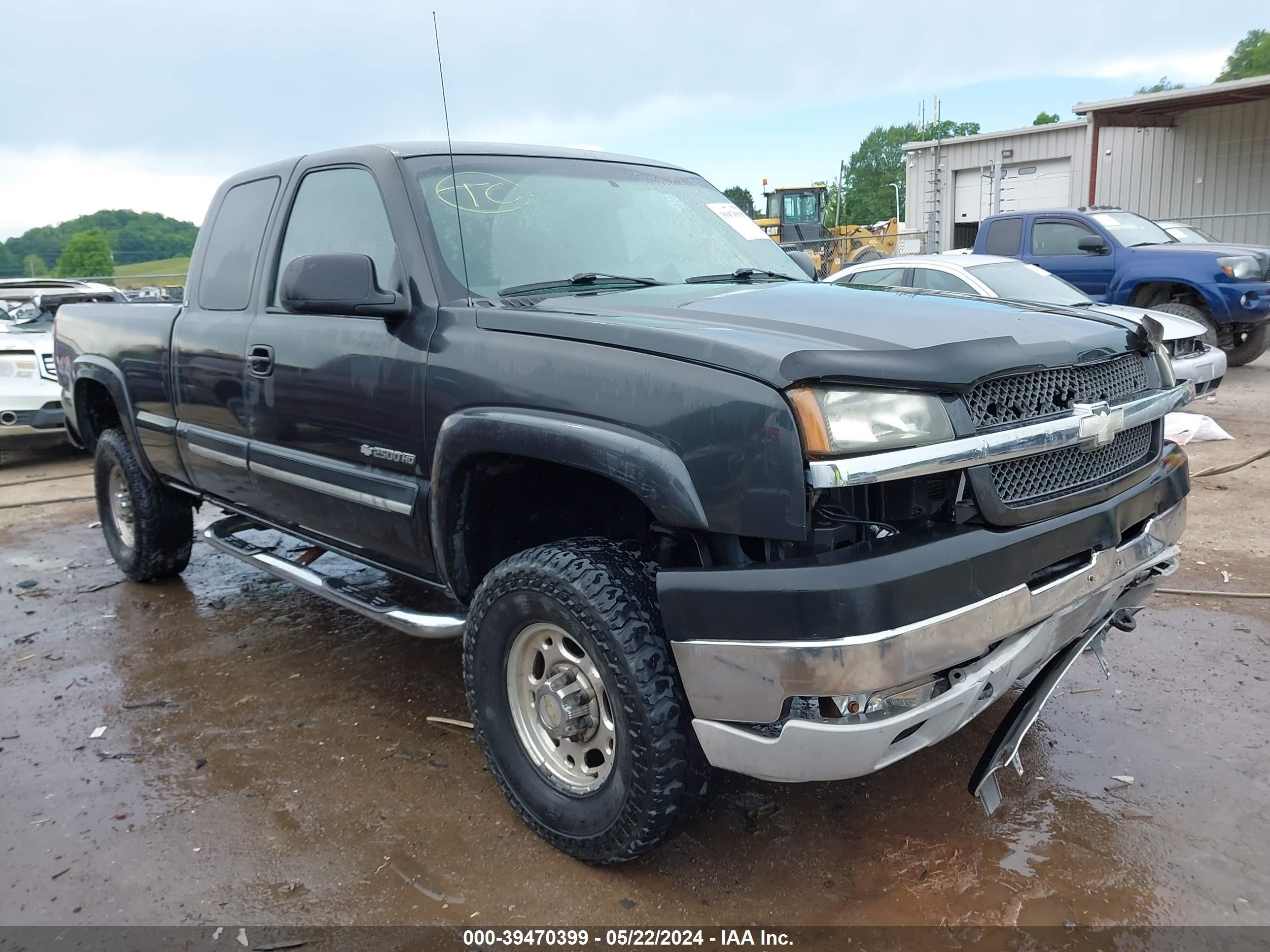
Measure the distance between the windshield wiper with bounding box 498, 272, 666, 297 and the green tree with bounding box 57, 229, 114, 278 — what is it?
33821 millimetres

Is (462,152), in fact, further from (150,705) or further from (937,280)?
(937,280)

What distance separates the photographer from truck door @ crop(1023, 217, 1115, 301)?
10953 mm

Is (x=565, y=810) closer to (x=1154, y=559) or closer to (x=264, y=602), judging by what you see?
(x=1154, y=559)

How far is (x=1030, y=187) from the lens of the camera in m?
21.8

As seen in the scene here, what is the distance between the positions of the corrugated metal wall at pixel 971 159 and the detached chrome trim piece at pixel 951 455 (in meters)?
19.8

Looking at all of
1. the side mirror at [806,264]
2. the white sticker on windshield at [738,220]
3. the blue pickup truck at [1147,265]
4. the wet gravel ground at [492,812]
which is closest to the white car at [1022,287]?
the blue pickup truck at [1147,265]

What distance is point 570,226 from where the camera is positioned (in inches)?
131

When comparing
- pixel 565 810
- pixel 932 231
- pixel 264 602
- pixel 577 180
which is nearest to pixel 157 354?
pixel 264 602

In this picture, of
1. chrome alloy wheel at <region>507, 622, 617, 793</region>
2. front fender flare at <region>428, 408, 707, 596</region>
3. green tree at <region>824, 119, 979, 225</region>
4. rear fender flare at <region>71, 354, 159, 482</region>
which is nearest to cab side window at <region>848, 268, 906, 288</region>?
rear fender flare at <region>71, 354, 159, 482</region>

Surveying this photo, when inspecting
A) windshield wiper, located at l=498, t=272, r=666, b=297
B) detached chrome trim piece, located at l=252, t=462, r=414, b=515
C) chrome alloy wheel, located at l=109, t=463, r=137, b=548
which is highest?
windshield wiper, located at l=498, t=272, r=666, b=297

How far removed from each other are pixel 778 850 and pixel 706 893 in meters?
0.27

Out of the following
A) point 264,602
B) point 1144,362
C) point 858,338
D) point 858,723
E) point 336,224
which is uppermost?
point 336,224

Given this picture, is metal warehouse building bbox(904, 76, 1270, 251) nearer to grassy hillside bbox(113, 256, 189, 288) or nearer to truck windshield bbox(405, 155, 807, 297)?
truck windshield bbox(405, 155, 807, 297)

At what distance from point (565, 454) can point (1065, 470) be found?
4.04ft
